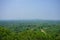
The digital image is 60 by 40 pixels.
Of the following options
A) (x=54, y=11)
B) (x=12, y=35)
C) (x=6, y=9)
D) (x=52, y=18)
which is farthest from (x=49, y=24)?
(x=6, y=9)

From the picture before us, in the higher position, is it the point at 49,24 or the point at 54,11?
the point at 54,11

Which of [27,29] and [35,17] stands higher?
[35,17]

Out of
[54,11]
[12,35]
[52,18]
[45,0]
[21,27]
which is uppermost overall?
[45,0]

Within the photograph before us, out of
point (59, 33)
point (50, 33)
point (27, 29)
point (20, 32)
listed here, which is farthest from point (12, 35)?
point (59, 33)

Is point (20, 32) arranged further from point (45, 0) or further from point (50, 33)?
point (45, 0)

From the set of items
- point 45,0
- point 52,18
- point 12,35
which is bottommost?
point 12,35

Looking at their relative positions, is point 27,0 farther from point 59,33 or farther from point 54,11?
point 59,33
